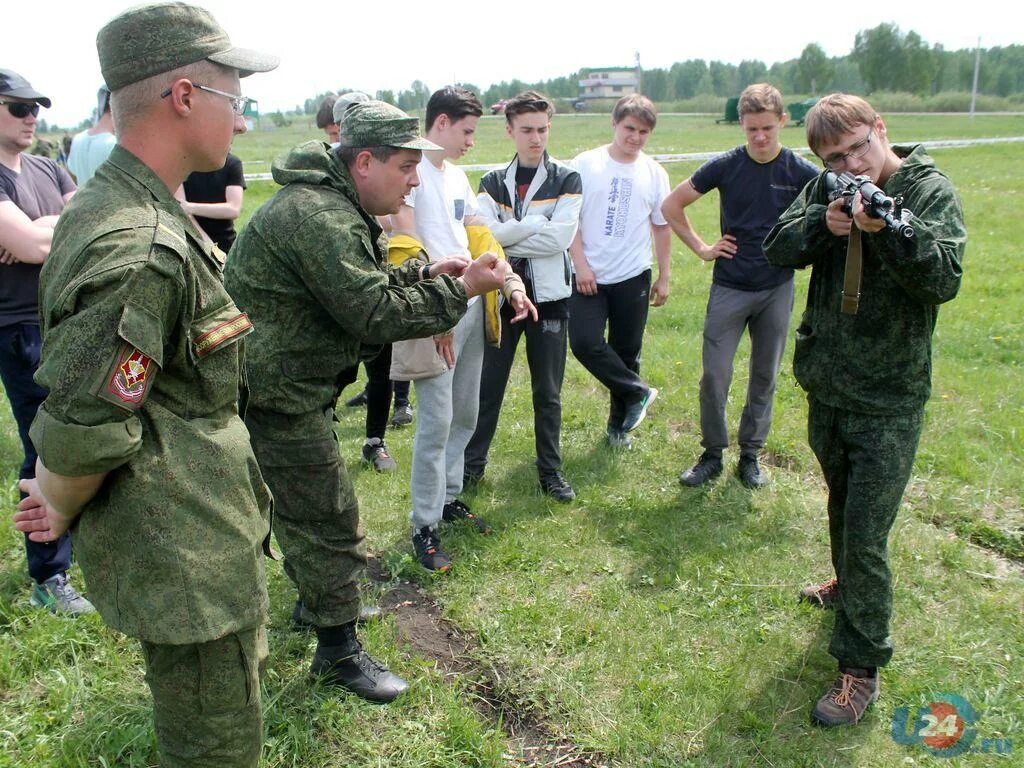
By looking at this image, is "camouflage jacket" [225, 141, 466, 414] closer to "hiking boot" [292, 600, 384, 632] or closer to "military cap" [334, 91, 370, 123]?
"military cap" [334, 91, 370, 123]

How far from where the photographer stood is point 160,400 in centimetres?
191

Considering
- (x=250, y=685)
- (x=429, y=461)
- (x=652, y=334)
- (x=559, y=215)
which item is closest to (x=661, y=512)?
(x=429, y=461)

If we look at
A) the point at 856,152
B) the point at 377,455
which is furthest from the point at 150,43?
the point at 377,455

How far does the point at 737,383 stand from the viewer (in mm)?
6820

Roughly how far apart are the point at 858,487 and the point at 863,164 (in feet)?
4.05

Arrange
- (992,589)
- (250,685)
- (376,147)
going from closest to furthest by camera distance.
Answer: (250,685)
(376,147)
(992,589)

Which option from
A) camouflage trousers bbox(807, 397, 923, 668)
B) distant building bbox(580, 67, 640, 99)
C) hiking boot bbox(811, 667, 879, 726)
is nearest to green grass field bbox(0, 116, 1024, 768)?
hiking boot bbox(811, 667, 879, 726)

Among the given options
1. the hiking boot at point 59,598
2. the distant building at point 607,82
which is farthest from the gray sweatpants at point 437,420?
the distant building at point 607,82

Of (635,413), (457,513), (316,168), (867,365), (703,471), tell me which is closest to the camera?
(316,168)

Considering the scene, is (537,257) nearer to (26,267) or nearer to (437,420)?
(437,420)

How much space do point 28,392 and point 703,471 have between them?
3.80m

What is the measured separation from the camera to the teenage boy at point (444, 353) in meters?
4.14

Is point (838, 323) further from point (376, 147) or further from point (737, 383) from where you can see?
point (737, 383)

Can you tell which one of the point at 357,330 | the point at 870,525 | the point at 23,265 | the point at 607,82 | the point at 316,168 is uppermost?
the point at 607,82
